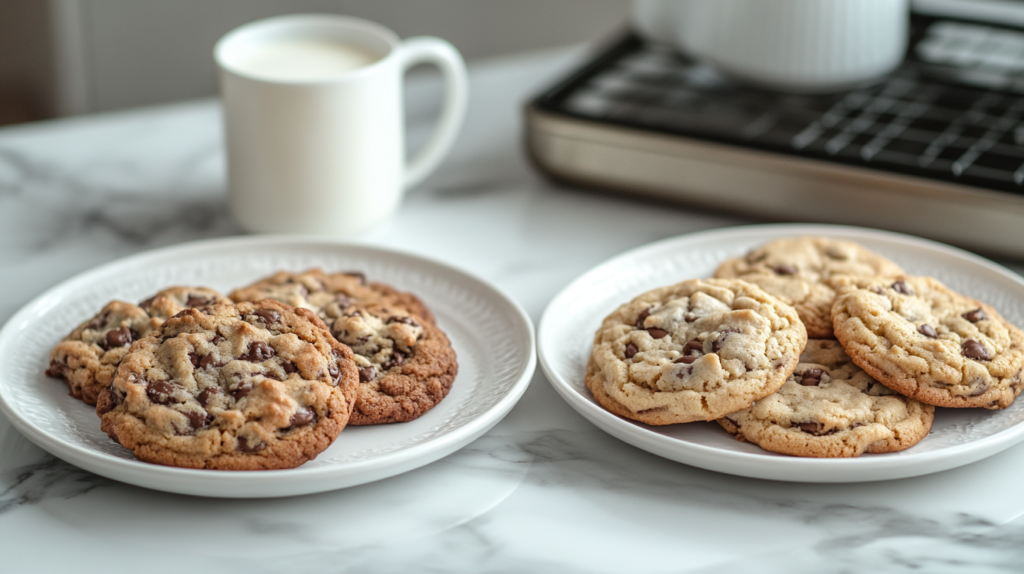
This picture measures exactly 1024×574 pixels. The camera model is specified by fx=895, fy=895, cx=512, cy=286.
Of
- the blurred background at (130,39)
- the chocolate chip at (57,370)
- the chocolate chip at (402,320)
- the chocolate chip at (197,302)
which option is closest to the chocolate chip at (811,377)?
the chocolate chip at (402,320)

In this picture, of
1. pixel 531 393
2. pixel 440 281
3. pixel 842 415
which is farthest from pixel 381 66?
pixel 842 415

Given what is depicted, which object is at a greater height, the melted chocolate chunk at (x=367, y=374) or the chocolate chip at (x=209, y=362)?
the chocolate chip at (x=209, y=362)

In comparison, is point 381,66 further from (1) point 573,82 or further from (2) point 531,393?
(2) point 531,393

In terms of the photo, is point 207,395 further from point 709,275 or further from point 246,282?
point 709,275

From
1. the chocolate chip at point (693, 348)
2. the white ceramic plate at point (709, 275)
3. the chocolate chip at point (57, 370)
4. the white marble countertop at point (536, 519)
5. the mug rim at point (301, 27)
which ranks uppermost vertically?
the mug rim at point (301, 27)

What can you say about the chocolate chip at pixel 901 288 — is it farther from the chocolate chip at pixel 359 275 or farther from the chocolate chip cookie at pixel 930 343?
the chocolate chip at pixel 359 275

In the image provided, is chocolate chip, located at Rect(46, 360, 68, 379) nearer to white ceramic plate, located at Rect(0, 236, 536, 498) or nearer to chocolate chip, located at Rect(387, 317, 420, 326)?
white ceramic plate, located at Rect(0, 236, 536, 498)

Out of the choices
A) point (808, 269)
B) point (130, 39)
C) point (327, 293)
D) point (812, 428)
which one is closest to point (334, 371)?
point (327, 293)

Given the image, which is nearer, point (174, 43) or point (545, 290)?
point (545, 290)

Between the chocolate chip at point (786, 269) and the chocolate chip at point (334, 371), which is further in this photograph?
the chocolate chip at point (786, 269)
